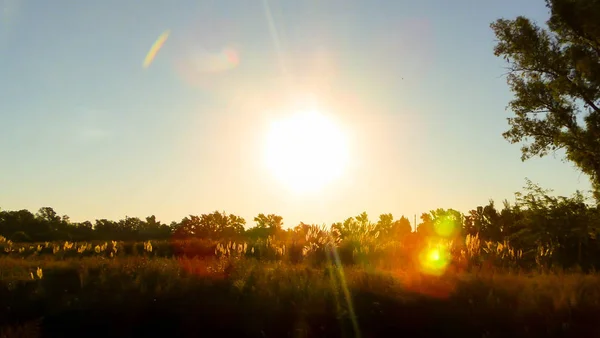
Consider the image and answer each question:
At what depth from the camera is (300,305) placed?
31.2 ft

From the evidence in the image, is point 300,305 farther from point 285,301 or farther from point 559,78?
point 559,78

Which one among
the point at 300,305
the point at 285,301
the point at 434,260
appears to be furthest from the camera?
the point at 434,260

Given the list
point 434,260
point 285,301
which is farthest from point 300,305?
point 434,260

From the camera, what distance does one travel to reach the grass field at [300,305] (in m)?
8.99

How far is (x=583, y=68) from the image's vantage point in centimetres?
1677

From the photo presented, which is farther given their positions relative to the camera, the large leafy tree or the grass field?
the large leafy tree

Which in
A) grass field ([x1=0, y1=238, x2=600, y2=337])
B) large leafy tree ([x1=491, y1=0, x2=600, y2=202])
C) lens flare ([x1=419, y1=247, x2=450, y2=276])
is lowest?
grass field ([x1=0, y1=238, x2=600, y2=337])

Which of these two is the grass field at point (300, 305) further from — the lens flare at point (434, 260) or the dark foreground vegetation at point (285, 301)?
the lens flare at point (434, 260)

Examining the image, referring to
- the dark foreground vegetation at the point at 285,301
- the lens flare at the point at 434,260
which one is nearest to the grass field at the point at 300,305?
the dark foreground vegetation at the point at 285,301

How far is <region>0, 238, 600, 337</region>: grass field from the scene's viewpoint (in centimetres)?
899

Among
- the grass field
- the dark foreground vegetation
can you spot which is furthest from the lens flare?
the grass field

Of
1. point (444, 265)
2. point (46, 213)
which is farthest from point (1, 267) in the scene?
point (46, 213)

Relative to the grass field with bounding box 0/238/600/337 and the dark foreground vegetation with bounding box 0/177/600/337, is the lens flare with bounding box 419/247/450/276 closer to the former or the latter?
the dark foreground vegetation with bounding box 0/177/600/337

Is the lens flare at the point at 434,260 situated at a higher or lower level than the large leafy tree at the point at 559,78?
lower
